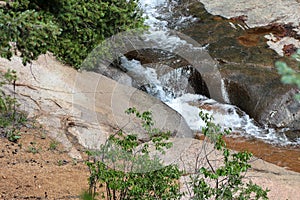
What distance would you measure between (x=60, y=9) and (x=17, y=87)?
8.52ft

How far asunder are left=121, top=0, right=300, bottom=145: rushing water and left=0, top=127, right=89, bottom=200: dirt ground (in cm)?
272

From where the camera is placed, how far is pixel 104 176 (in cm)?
359

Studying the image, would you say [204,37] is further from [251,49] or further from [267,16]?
[267,16]

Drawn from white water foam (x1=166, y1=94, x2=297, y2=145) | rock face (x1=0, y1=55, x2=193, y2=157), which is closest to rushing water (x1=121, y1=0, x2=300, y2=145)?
white water foam (x1=166, y1=94, x2=297, y2=145)

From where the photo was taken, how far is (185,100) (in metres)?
8.35

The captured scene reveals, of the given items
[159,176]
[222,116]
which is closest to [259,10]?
[222,116]

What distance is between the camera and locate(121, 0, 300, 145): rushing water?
24.5 feet

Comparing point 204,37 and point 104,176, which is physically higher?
point 204,37

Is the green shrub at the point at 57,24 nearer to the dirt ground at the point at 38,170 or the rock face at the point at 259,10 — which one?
the dirt ground at the point at 38,170

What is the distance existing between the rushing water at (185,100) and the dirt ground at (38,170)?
8.91 feet

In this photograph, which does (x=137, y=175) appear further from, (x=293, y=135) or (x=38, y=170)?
(x=293, y=135)

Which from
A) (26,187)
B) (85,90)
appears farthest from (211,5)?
(26,187)

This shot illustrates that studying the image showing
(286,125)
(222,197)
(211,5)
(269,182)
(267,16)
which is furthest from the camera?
(211,5)

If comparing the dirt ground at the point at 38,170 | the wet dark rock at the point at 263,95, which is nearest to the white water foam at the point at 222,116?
the wet dark rock at the point at 263,95
